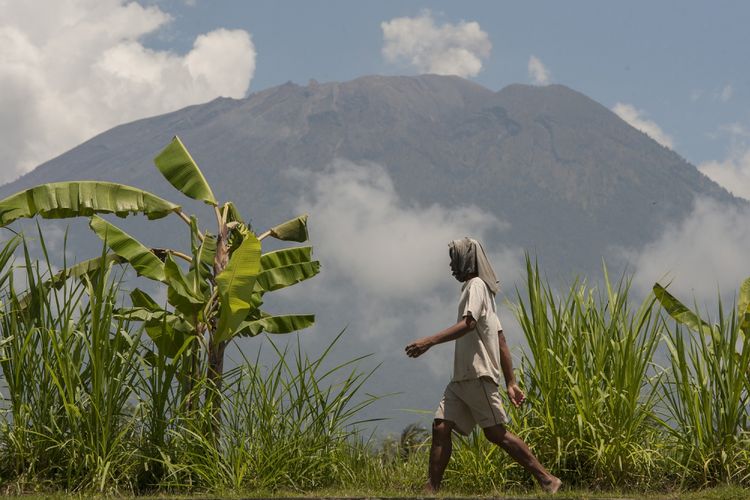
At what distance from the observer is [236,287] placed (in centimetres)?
812

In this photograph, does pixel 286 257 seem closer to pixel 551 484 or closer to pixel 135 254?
pixel 135 254

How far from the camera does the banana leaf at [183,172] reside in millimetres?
10766

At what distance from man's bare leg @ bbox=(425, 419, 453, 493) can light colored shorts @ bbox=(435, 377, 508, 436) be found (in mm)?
52

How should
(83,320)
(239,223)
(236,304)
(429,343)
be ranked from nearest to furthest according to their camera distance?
(429,343) → (83,320) → (236,304) → (239,223)

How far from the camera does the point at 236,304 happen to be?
811cm

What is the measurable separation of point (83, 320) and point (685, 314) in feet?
16.6

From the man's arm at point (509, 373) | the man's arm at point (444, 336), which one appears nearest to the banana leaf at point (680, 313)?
the man's arm at point (509, 373)

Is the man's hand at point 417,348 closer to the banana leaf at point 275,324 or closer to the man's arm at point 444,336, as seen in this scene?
the man's arm at point 444,336

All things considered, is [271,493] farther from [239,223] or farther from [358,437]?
[239,223]

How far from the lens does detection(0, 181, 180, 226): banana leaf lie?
30.5 feet

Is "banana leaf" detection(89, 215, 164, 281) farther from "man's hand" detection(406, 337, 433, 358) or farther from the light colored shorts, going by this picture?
"man's hand" detection(406, 337, 433, 358)

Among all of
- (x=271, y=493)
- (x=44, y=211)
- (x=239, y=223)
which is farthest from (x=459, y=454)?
(x=44, y=211)

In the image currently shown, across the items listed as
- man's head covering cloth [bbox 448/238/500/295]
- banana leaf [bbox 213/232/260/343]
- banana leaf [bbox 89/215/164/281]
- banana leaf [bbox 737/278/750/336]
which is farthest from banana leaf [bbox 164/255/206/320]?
banana leaf [bbox 737/278/750/336]

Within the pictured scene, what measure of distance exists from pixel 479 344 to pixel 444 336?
387 millimetres
